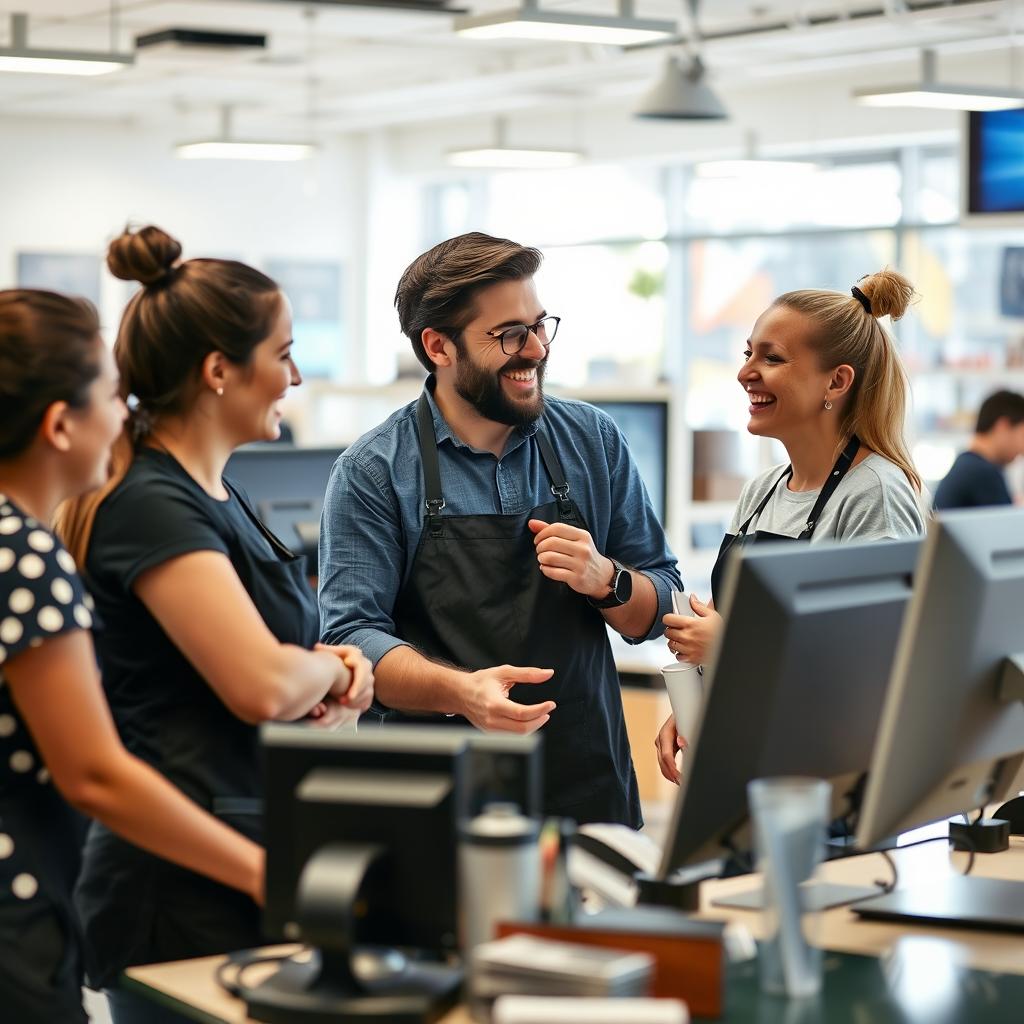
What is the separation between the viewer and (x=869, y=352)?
2.96m

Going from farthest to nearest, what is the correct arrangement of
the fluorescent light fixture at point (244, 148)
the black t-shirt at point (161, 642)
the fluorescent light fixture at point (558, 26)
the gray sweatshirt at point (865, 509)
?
the fluorescent light fixture at point (244, 148)
the fluorescent light fixture at point (558, 26)
the gray sweatshirt at point (865, 509)
the black t-shirt at point (161, 642)

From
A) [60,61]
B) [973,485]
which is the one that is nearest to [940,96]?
[973,485]

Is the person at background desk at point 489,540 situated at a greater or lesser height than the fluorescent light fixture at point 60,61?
lesser

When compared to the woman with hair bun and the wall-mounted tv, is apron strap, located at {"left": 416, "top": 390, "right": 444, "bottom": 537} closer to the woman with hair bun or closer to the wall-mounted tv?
the woman with hair bun

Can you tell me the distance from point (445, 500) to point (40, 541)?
1.06 meters

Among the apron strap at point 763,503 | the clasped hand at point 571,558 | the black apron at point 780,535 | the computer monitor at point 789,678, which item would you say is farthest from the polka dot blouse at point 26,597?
the apron strap at point 763,503

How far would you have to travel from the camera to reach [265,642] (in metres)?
1.92

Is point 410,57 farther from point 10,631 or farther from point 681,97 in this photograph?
point 10,631

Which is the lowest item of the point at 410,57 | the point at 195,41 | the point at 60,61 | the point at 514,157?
the point at 514,157

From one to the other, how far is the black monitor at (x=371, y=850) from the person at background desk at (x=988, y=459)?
5.96 metres

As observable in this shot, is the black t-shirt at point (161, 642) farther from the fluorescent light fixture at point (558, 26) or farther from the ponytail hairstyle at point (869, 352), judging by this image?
the fluorescent light fixture at point (558, 26)

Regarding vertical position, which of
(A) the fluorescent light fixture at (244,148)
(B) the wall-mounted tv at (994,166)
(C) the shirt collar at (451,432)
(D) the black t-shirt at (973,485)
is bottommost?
(D) the black t-shirt at (973,485)

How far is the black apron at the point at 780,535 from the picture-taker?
2.81 m

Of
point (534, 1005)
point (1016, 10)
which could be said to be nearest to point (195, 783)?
point (534, 1005)
